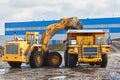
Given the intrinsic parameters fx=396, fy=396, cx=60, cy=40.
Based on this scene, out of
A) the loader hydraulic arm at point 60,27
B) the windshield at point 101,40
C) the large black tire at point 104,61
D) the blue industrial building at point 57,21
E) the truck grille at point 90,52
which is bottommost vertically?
the large black tire at point 104,61

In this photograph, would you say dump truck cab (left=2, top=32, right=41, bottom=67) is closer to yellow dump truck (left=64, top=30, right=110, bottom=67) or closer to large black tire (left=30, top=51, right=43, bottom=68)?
large black tire (left=30, top=51, right=43, bottom=68)

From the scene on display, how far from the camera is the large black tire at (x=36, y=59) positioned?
84.4 feet

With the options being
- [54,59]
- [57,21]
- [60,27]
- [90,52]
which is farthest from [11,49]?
[57,21]

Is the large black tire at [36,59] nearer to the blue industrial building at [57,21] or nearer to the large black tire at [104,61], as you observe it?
the large black tire at [104,61]

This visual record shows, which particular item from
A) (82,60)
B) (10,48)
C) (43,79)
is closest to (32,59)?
(10,48)

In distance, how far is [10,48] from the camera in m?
26.0

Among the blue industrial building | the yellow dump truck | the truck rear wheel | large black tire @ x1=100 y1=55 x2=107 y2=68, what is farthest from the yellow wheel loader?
the blue industrial building

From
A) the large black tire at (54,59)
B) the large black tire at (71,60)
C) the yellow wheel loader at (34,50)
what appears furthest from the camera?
the large black tire at (54,59)

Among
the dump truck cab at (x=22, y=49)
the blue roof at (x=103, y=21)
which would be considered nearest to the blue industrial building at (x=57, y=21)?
the blue roof at (x=103, y=21)

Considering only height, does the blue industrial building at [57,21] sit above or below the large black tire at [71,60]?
above

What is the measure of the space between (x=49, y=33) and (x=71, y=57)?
2696mm

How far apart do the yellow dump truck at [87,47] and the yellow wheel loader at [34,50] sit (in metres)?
1.04

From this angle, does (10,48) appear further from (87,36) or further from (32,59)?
(87,36)

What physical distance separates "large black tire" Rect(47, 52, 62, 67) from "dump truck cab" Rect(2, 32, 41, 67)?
91cm
